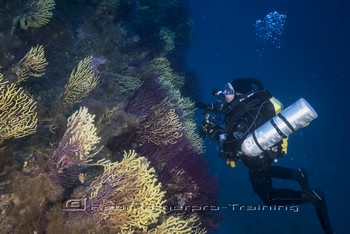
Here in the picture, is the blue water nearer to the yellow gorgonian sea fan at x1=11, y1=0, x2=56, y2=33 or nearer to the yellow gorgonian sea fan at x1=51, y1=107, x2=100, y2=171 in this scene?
the yellow gorgonian sea fan at x1=51, y1=107, x2=100, y2=171

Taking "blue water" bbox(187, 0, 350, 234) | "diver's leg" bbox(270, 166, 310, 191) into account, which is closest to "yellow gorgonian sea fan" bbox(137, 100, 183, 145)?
"blue water" bbox(187, 0, 350, 234)

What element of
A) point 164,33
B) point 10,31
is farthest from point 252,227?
point 10,31

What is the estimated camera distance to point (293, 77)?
80.3 m

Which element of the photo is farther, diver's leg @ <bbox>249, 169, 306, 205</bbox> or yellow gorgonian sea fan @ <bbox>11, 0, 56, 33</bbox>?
diver's leg @ <bbox>249, 169, 306, 205</bbox>

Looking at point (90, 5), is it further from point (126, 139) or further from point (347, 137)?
point (347, 137)

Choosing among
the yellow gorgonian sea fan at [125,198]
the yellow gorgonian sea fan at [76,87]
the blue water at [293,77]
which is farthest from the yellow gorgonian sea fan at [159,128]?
the yellow gorgonian sea fan at [125,198]

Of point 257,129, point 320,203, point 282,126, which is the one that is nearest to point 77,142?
point 257,129

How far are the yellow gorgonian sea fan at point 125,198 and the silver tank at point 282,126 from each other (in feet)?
10.2

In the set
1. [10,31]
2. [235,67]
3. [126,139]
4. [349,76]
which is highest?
[10,31]

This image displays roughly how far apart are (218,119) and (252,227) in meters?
15.7

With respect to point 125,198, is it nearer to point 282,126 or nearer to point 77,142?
point 77,142

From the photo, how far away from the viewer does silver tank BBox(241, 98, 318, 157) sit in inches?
204

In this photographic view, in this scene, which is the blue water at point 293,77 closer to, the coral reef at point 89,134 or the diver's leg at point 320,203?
the coral reef at point 89,134

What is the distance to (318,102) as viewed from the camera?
2379 inches
